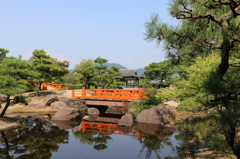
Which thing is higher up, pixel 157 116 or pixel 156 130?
pixel 157 116

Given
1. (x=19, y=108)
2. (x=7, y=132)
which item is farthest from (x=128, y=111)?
(x=19, y=108)

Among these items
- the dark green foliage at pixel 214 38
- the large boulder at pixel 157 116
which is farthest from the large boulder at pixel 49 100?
the dark green foliage at pixel 214 38

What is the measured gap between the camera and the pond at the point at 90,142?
8062mm

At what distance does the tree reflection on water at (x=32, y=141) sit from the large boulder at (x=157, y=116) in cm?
562

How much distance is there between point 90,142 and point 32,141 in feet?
9.51

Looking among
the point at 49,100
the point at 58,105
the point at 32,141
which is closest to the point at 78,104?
the point at 58,105

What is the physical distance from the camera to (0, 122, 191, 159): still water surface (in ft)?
26.5

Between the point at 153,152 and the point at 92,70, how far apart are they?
813 inches

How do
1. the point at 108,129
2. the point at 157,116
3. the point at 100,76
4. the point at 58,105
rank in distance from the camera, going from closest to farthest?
the point at 108,129
the point at 157,116
the point at 58,105
the point at 100,76

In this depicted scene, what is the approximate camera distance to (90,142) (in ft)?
32.8

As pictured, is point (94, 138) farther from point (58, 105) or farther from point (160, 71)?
point (160, 71)

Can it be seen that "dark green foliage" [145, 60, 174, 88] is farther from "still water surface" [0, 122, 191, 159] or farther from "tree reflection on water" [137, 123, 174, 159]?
"still water surface" [0, 122, 191, 159]

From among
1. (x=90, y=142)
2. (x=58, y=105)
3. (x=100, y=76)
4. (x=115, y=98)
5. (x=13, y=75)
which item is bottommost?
(x=90, y=142)

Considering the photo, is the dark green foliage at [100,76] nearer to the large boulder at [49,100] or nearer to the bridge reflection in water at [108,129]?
the large boulder at [49,100]
